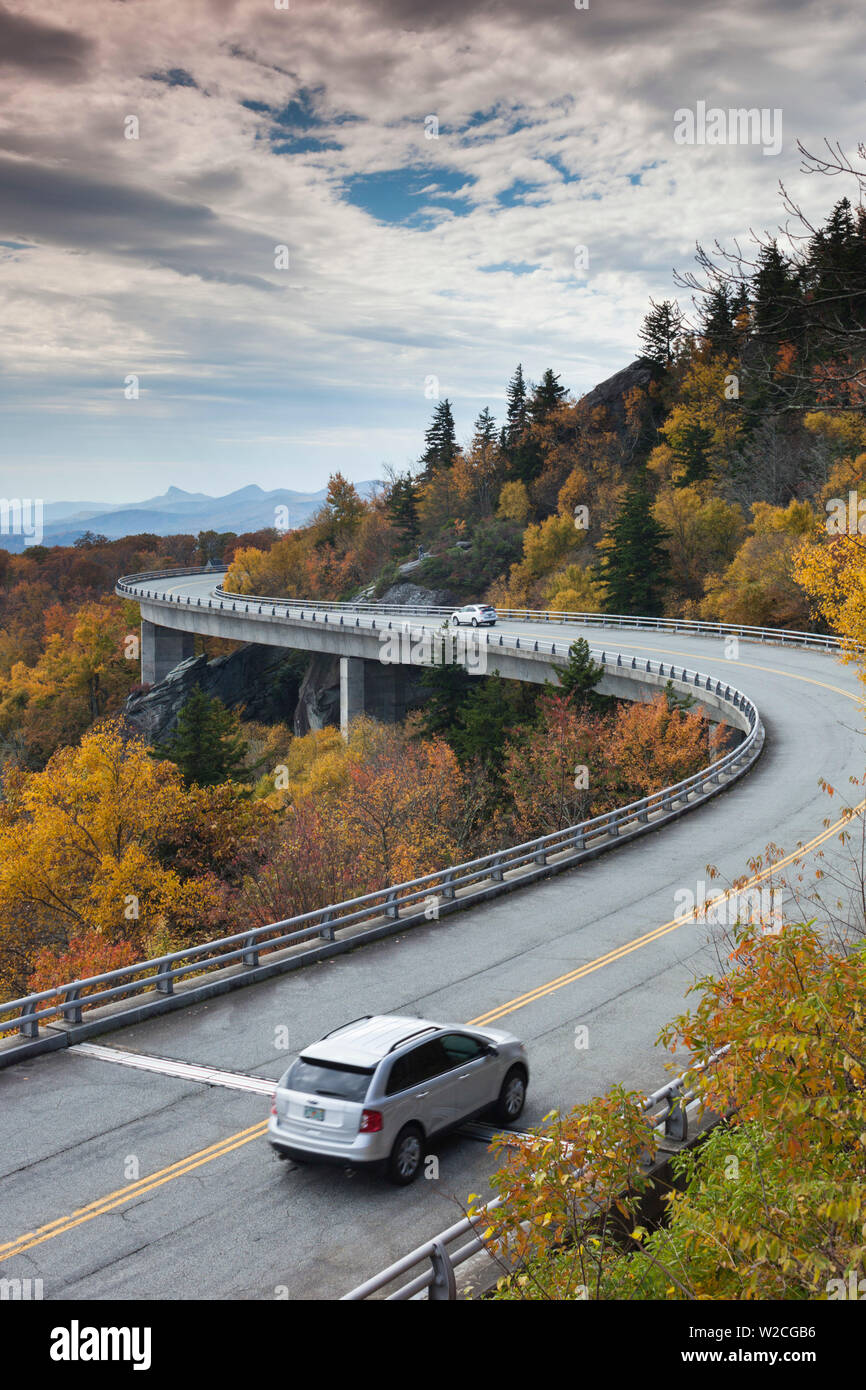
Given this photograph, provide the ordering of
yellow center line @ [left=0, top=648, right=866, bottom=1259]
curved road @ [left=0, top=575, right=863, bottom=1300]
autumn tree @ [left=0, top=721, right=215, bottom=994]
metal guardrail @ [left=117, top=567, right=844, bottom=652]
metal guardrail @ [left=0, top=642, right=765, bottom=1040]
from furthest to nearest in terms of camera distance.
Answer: metal guardrail @ [left=117, top=567, right=844, bottom=652], autumn tree @ [left=0, top=721, right=215, bottom=994], metal guardrail @ [left=0, top=642, right=765, bottom=1040], yellow center line @ [left=0, top=648, right=866, bottom=1259], curved road @ [left=0, top=575, right=863, bottom=1300]

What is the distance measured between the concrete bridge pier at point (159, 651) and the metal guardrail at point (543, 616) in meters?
3.89

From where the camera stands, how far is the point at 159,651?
10325 cm

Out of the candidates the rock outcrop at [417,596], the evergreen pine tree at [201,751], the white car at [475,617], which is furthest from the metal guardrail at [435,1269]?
the rock outcrop at [417,596]

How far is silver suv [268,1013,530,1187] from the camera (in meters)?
10.8

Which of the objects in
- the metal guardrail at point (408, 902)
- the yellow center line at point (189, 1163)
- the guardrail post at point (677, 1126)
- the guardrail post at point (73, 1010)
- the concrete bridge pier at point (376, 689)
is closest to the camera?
the yellow center line at point (189, 1163)

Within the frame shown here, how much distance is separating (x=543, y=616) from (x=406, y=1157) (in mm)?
62016

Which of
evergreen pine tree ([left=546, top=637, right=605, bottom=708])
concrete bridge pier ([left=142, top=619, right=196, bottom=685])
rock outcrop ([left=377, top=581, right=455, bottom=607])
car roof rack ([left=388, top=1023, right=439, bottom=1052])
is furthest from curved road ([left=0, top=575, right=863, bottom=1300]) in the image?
concrete bridge pier ([left=142, top=619, right=196, bottom=685])

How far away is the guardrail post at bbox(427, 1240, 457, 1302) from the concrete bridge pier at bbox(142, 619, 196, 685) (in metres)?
98.0

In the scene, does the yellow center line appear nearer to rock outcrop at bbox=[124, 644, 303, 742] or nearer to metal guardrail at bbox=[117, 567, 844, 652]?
metal guardrail at bbox=[117, 567, 844, 652]

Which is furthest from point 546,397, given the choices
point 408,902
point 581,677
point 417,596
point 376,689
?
point 408,902

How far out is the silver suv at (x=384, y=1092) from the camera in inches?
425

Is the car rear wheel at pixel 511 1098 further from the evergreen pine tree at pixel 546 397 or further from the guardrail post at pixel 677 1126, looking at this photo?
the evergreen pine tree at pixel 546 397
